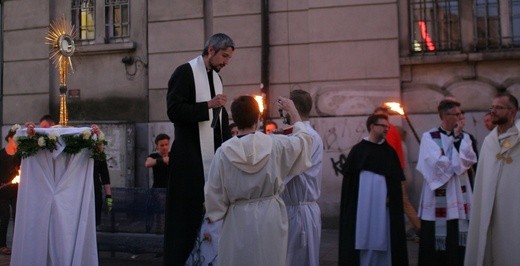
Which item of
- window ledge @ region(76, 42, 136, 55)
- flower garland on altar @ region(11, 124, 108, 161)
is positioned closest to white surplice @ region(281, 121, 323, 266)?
flower garland on altar @ region(11, 124, 108, 161)

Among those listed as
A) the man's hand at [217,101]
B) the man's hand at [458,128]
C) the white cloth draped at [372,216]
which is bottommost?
the white cloth draped at [372,216]

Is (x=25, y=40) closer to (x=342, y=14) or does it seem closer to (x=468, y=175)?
(x=342, y=14)

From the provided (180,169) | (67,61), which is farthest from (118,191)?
(180,169)

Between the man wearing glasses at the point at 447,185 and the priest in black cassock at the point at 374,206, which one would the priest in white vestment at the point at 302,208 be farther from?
the man wearing glasses at the point at 447,185

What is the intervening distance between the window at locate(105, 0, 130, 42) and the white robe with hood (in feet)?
32.5

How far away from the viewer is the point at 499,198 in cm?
682

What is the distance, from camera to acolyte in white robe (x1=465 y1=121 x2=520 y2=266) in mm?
6730

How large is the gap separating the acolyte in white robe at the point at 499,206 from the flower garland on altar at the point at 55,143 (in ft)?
13.5

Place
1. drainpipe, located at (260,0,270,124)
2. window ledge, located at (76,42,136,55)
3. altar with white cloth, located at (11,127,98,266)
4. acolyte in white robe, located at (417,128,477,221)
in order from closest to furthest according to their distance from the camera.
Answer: altar with white cloth, located at (11,127,98,266) < acolyte in white robe, located at (417,128,477,221) < drainpipe, located at (260,0,270,124) < window ledge, located at (76,42,136,55)

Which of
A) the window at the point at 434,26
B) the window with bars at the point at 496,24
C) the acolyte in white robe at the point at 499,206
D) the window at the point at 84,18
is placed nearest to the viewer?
the acolyte in white robe at the point at 499,206

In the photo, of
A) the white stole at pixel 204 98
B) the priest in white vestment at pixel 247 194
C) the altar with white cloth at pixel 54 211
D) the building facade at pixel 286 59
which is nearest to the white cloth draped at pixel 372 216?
the white stole at pixel 204 98

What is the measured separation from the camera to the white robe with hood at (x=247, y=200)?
5.02 m

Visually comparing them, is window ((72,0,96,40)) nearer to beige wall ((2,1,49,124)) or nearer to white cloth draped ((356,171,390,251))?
beige wall ((2,1,49,124))

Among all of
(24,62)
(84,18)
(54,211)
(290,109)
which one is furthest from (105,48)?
(290,109)
